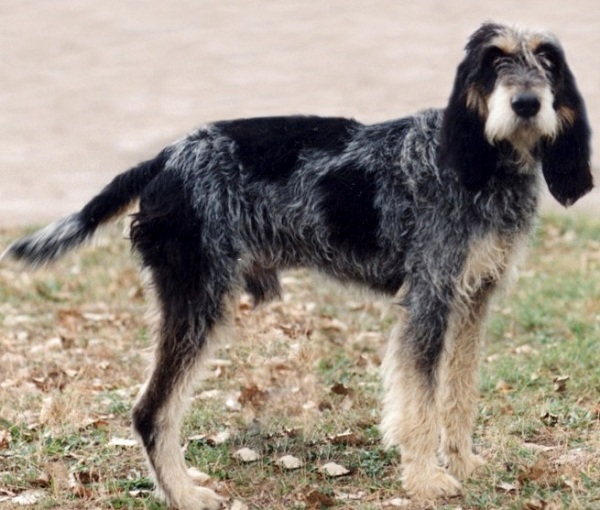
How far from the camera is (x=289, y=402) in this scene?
6812mm

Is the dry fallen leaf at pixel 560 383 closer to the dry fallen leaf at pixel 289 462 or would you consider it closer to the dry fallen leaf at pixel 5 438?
the dry fallen leaf at pixel 289 462

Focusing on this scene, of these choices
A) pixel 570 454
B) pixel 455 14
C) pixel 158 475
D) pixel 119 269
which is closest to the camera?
pixel 158 475

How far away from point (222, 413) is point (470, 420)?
1712 mm

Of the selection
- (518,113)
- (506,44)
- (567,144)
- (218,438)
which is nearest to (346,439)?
(218,438)

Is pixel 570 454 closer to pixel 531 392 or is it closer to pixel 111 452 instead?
pixel 531 392

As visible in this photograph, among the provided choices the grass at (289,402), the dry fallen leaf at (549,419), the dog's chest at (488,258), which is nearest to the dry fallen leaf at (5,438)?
the grass at (289,402)

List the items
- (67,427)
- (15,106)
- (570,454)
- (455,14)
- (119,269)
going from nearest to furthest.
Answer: (570,454) → (67,427) → (119,269) → (15,106) → (455,14)

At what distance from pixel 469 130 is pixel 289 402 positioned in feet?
7.98

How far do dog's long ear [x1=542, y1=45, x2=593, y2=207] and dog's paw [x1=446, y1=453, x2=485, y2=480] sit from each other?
1447mm

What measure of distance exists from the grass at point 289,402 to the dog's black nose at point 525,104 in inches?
57.4

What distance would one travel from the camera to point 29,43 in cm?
2284

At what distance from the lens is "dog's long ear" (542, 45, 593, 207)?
5103mm

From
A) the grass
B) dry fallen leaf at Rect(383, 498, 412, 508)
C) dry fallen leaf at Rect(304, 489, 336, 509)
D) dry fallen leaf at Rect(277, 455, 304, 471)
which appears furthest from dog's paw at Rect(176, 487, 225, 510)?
dry fallen leaf at Rect(383, 498, 412, 508)

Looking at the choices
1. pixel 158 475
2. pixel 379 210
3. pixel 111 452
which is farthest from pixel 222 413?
pixel 379 210
